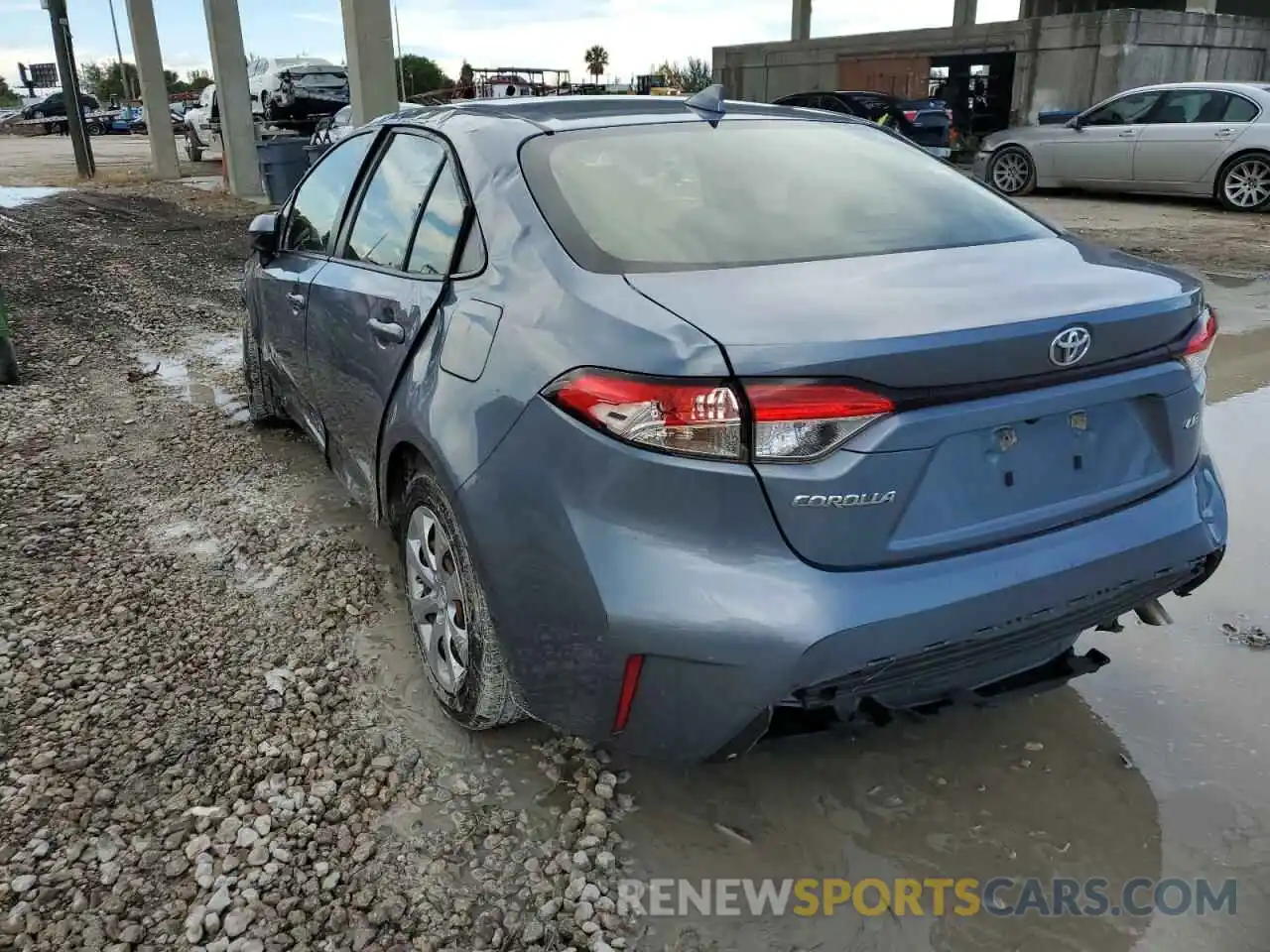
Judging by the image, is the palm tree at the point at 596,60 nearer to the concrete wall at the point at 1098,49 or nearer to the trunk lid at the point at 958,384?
the concrete wall at the point at 1098,49

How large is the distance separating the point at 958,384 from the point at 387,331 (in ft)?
5.21

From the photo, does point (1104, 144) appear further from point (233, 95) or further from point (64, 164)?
point (64, 164)

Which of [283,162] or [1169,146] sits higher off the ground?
[1169,146]

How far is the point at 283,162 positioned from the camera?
14773 millimetres

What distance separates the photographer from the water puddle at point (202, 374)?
5879 millimetres

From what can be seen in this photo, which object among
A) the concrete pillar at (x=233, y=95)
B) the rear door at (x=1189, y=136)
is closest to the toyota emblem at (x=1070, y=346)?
the rear door at (x=1189, y=136)

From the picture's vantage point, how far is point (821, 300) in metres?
2.03

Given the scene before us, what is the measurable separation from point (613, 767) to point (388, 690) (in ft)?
2.49

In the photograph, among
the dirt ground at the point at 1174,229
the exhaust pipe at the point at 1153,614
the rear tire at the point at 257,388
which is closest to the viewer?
the exhaust pipe at the point at 1153,614

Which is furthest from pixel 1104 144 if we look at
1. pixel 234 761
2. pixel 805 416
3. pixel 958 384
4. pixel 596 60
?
pixel 596 60

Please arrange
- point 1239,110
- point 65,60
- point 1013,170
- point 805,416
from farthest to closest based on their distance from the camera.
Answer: point 65,60, point 1013,170, point 1239,110, point 805,416

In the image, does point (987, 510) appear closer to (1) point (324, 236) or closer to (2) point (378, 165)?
(2) point (378, 165)

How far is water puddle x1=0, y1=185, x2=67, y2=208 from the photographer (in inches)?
673

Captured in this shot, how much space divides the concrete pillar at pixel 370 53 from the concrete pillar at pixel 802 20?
18.4 m
